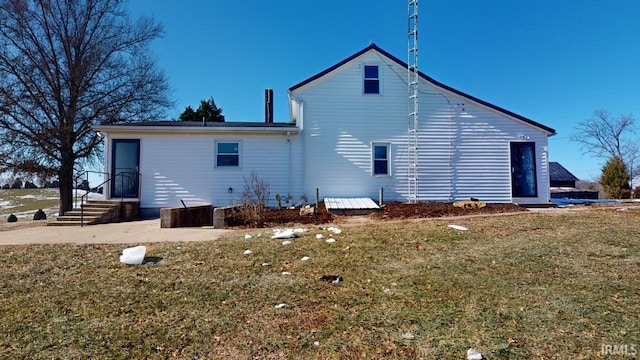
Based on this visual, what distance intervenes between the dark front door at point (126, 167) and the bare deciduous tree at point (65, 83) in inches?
215

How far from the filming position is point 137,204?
1142cm

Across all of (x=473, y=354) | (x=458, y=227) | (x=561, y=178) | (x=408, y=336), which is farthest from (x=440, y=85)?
(x=561, y=178)

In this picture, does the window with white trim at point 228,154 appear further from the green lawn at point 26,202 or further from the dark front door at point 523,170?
the green lawn at point 26,202

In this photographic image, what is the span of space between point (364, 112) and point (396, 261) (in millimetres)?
8217

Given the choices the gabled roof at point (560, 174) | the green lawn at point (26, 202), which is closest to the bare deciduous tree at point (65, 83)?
the green lawn at point (26, 202)

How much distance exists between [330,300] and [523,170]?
1204 centimetres

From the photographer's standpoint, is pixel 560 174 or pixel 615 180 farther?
pixel 560 174

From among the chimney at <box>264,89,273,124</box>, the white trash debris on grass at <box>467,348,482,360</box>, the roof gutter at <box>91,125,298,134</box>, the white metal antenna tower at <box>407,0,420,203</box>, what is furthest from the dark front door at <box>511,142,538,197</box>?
the white trash debris on grass at <box>467,348,482,360</box>

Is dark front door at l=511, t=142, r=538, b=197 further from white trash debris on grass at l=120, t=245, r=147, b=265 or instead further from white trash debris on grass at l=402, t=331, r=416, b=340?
white trash debris on grass at l=120, t=245, r=147, b=265

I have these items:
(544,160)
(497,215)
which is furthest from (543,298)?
(544,160)

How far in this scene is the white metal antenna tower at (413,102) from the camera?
12.0 meters

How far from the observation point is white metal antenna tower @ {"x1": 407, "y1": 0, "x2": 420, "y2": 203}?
12.0 m

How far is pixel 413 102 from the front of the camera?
12.4m

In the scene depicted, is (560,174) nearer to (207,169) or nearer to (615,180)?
(615,180)
